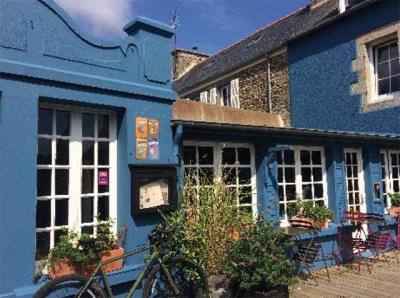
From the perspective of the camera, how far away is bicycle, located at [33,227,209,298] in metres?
3.92

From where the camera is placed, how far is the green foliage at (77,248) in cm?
409

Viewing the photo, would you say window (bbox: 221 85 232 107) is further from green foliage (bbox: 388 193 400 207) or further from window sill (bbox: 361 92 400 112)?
green foliage (bbox: 388 193 400 207)

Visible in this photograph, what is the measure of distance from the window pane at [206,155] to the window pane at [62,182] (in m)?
2.22

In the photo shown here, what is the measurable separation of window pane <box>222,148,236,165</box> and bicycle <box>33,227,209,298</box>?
1.95 m

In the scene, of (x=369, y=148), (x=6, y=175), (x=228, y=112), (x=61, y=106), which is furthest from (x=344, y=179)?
(x=6, y=175)

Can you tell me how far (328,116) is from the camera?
11.4 metres

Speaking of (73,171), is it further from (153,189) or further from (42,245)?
(153,189)

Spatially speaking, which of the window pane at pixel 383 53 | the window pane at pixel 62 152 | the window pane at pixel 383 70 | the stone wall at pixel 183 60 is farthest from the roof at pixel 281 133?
the stone wall at pixel 183 60

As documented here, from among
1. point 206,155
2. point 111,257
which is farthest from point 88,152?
point 206,155

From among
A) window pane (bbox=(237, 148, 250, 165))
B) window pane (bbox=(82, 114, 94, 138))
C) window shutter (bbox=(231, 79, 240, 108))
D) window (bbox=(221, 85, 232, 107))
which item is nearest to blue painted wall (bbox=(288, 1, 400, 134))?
window shutter (bbox=(231, 79, 240, 108))

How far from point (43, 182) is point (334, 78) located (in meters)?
9.42

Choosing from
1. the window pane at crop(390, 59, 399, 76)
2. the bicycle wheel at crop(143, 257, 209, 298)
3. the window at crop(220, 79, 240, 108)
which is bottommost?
the bicycle wheel at crop(143, 257, 209, 298)

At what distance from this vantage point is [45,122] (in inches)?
173

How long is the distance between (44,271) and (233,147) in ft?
11.7
